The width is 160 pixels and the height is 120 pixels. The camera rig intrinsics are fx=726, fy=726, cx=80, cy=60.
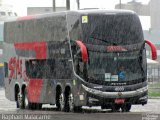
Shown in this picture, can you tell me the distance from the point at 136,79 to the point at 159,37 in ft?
284

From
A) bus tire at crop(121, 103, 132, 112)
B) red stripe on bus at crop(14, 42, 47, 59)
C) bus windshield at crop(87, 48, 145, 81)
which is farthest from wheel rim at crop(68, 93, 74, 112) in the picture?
red stripe on bus at crop(14, 42, 47, 59)

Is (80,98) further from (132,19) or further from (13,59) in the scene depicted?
(13,59)

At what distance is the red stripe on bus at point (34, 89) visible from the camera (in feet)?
95.2

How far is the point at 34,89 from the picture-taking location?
29516 mm

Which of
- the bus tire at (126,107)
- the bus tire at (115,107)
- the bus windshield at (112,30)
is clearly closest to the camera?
the bus windshield at (112,30)

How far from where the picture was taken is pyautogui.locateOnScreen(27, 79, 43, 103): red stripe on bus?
2903cm

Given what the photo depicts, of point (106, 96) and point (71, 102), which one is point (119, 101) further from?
point (71, 102)

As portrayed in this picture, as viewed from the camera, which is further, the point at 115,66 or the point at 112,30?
the point at 112,30

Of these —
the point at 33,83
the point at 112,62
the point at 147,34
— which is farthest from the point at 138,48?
the point at 147,34


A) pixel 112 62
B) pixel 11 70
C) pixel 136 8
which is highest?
pixel 112 62

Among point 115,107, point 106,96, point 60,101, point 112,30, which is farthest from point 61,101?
point 112,30

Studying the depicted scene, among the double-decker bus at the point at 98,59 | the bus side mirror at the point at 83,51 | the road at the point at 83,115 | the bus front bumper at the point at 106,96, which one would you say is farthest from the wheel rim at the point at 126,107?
the bus side mirror at the point at 83,51

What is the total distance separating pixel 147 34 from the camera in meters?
110

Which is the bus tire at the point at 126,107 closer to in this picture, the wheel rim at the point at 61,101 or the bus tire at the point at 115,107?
the bus tire at the point at 115,107
